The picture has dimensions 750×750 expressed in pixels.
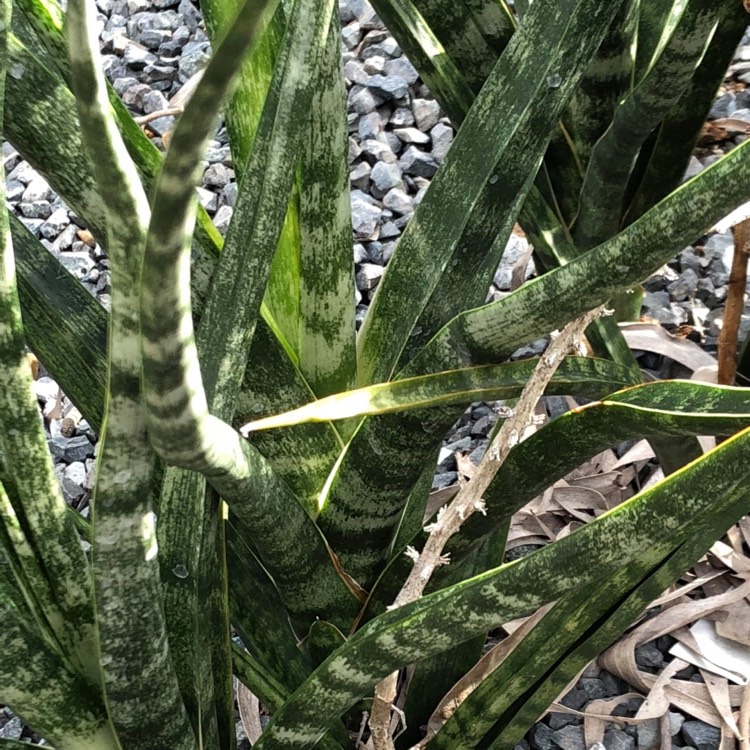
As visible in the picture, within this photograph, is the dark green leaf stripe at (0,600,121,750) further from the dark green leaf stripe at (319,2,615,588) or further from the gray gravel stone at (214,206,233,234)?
the gray gravel stone at (214,206,233,234)

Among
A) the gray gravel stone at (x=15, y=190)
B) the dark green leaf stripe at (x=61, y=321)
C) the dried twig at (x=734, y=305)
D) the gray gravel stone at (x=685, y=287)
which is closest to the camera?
the dark green leaf stripe at (x=61, y=321)

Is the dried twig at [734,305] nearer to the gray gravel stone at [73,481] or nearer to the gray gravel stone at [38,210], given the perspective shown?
the gray gravel stone at [73,481]

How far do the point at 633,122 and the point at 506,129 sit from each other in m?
0.25

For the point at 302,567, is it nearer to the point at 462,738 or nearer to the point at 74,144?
the point at 462,738

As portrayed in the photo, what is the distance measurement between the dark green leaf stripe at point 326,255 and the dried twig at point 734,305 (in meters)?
0.35

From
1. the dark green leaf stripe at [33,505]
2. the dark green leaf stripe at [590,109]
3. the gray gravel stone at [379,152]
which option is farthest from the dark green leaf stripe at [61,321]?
the gray gravel stone at [379,152]

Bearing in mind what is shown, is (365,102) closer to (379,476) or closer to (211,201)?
(211,201)

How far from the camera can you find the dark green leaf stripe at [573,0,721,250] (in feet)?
2.25

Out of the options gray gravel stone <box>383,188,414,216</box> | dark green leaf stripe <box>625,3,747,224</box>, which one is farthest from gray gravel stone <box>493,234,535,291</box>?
dark green leaf stripe <box>625,3,747,224</box>

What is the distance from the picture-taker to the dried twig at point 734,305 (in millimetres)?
816

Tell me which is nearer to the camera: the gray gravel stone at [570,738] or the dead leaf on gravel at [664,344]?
the gray gravel stone at [570,738]

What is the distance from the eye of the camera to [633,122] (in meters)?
0.76

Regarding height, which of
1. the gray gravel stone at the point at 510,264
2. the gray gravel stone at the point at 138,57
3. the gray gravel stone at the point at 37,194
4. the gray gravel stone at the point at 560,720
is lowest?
the gray gravel stone at the point at 560,720

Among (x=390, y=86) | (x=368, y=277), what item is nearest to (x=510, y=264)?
(x=368, y=277)
